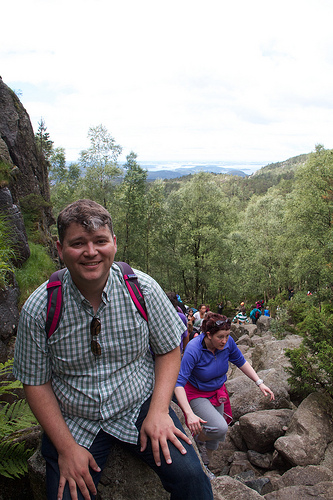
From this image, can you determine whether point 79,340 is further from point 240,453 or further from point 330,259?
point 330,259

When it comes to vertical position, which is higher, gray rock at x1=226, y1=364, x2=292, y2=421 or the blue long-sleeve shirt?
the blue long-sleeve shirt

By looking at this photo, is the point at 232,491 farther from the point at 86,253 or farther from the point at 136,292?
the point at 86,253

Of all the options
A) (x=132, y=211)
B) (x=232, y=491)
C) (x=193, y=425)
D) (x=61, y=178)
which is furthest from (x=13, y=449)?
(x=61, y=178)

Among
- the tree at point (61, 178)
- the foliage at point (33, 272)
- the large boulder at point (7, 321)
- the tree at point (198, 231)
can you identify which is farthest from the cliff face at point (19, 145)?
the tree at point (61, 178)

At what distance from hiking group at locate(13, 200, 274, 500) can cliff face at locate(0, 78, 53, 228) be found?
33.7ft


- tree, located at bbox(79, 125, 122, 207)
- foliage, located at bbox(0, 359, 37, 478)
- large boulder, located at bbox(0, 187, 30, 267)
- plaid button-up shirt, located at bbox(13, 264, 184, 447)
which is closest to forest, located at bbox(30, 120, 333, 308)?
tree, located at bbox(79, 125, 122, 207)

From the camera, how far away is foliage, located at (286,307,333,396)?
537cm

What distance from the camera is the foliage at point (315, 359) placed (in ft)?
17.6

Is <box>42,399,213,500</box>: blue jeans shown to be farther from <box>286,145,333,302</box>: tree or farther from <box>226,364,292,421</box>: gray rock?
<box>286,145,333,302</box>: tree

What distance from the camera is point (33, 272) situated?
883 cm

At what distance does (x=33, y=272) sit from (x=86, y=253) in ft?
24.7

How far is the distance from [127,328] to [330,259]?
22978 millimetres

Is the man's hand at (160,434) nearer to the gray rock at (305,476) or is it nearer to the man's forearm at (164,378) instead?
the man's forearm at (164,378)

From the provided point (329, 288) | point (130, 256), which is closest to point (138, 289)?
point (329, 288)
